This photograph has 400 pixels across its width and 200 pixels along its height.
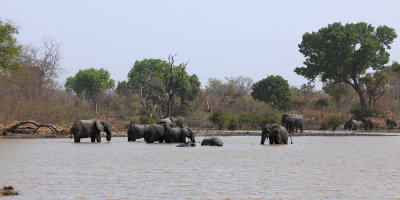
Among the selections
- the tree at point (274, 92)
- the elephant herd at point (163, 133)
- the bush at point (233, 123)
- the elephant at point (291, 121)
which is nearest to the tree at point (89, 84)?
the tree at point (274, 92)

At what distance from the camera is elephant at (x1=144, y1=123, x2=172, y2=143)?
1395 inches

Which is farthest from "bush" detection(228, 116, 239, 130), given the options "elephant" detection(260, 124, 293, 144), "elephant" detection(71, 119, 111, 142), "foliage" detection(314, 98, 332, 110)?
"foliage" detection(314, 98, 332, 110)

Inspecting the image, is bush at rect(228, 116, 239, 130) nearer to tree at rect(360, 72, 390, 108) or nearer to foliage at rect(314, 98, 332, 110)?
tree at rect(360, 72, 390, 108)

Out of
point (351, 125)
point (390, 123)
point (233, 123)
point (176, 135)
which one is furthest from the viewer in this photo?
point (390, 123)

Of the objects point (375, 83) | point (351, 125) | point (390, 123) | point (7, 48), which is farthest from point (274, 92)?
point (7, 48)

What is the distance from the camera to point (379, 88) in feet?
254

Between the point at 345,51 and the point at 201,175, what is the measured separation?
60.2 m

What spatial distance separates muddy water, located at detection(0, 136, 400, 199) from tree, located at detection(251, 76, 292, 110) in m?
53.7

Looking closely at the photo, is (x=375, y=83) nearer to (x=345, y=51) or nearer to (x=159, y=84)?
(x=345, y=51)

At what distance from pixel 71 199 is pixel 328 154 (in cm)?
1605

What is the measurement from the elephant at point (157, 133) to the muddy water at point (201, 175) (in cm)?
875

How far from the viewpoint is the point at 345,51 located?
74.8 m

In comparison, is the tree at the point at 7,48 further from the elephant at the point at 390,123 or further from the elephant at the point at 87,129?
the elephant at the point at 390,123

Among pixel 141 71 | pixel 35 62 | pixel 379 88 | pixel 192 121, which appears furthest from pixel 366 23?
pixel 35 62
